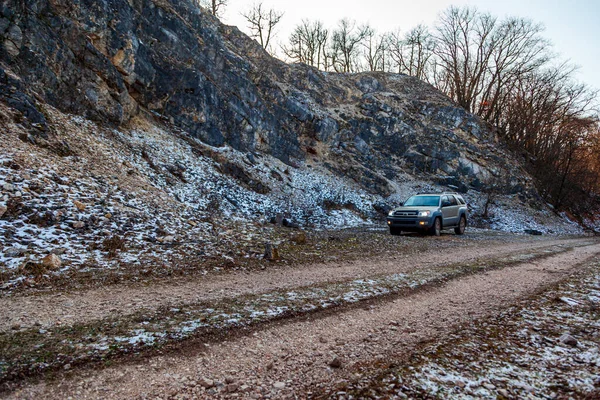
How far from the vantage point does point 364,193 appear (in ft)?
69.8

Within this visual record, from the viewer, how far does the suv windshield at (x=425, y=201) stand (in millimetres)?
14406

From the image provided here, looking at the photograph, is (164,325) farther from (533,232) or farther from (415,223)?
(533,232)

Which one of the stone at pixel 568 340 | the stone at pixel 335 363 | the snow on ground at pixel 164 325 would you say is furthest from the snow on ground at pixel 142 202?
Result: the stone at pixel 568 340

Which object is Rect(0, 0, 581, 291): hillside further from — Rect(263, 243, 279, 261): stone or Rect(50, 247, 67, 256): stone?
Rect(263, 243, 279, 261): stone

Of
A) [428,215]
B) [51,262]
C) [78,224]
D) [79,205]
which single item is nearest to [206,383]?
[51,262]

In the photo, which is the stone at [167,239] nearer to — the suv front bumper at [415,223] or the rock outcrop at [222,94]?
the rock outcrop at [222,94]

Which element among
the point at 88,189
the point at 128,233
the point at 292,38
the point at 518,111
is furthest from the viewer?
the point at 292,38

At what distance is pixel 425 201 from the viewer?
14664 mm

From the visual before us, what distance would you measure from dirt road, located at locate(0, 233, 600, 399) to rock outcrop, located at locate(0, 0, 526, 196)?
799 cm

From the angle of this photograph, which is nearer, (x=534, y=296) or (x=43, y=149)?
(x=534, y=296)

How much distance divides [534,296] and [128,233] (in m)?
8.26

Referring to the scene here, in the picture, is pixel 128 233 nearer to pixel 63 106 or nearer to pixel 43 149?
pixel 43 149

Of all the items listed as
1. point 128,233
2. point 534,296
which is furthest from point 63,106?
point 534,296

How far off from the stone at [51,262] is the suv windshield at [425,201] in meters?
13.1
